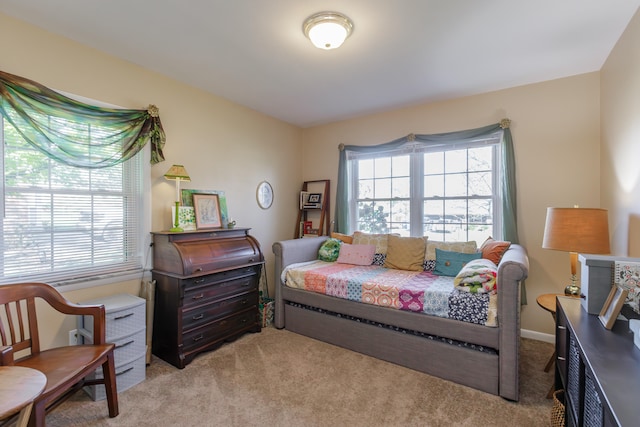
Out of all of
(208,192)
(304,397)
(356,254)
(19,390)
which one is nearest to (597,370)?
(304,397)

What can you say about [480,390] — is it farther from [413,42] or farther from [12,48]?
[12,48]

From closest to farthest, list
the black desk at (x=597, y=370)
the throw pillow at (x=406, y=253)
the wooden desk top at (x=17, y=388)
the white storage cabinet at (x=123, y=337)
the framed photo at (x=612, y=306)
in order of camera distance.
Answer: the black desk at (x=597, y=370)
the wooden desk top at (x=17, y=388)
the framed photo at (x=612, y=306)
the white storage cabinet at (x=123, y=337)
the throw pillow at (x=406, y=253)

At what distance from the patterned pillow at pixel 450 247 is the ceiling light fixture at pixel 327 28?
7.37 feet

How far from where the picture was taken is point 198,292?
2.52m

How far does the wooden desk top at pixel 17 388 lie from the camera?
105cm

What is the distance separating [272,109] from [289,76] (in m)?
0.98

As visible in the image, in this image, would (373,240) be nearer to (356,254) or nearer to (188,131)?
(356,254)

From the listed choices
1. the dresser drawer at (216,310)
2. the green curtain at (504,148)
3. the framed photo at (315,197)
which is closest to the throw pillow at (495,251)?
the green curtain at (504,148)

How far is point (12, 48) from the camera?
193 cm

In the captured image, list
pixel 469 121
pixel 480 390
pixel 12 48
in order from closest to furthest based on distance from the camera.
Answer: pixel 12 48, pixel 480 390, pixel 469 121

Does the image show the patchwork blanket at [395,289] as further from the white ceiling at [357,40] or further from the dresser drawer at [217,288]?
the white ceiling at [357,40]

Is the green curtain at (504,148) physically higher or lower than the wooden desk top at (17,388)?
higher

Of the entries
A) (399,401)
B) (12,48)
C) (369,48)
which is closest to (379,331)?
(399,401)

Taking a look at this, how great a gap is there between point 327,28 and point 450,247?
2390mm
